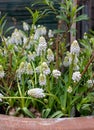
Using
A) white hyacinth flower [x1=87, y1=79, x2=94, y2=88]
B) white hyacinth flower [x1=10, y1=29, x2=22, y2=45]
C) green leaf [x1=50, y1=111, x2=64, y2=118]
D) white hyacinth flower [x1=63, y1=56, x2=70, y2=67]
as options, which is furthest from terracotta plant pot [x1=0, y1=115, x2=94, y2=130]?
white hyacinth flower [x1=10, y1=29, x2=22, y2=45]

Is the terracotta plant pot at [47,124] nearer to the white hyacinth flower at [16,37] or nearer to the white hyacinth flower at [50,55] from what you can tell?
the white hyacinth flower at [50,55]

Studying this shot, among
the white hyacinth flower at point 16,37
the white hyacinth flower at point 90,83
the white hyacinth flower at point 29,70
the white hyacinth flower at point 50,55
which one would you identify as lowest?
the white hyacinth flower at point 90,83

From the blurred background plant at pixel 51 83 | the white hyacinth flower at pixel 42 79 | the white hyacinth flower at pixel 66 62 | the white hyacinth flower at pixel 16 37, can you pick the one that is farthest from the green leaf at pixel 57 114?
the white hyacinth flower at pixel 16 37

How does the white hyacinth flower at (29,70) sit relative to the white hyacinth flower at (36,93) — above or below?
above

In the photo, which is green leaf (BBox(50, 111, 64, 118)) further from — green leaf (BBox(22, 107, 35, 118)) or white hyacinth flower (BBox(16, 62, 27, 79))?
white hyacinth flower (BBox(16, 62, 27, 79))

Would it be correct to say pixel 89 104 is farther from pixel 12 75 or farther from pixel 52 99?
pixel 12 75

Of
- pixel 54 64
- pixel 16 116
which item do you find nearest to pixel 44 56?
pixel 54 64

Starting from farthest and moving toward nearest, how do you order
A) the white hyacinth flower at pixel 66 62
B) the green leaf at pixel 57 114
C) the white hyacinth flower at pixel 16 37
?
1. the white hyacinth flower at pixel 16 37
2. the white hyacinth flower at pixel 66 62
3. the green leaf at pixel 57 114

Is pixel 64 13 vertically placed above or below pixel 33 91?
above
